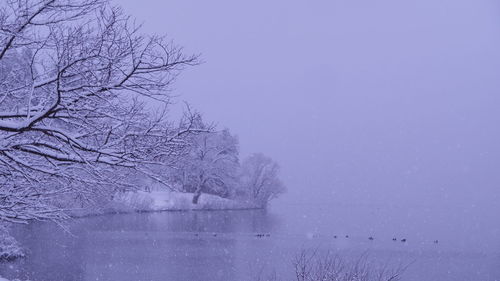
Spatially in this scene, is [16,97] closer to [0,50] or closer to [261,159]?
[0,50]

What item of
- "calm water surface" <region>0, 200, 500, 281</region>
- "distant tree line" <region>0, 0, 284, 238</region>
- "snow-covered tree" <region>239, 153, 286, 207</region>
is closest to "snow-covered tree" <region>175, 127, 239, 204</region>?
"snow-covered tree" <region>239, 153, 286, 207</region>

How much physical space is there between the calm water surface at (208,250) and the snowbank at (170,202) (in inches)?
247

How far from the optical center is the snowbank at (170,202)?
46594 mm

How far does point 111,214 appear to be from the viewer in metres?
43.0

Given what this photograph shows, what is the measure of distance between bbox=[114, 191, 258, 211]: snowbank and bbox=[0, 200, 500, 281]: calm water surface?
627cm

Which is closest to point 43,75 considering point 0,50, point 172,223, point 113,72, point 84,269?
point 0,50

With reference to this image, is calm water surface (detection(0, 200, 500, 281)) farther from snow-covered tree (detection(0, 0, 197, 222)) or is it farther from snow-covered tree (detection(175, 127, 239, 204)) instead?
snow-covered tree (detection(175, 127, 239, 204))

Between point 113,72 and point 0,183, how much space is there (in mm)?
2684

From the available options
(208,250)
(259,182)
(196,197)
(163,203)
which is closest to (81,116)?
(208,250)

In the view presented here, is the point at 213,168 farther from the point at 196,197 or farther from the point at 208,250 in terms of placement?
the point at 208,250

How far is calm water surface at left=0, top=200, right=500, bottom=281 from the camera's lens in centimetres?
1903

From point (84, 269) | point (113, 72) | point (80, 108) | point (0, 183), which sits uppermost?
point (113, 72)

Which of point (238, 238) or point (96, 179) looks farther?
point (238, 238)

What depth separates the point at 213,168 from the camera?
5597 centimetres
